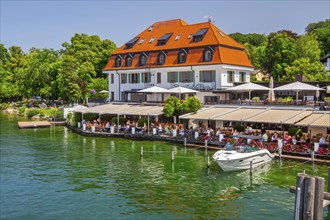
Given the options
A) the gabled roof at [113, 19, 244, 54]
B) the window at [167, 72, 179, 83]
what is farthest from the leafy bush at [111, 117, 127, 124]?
the gabled roof at [113, 19, 244, 54]

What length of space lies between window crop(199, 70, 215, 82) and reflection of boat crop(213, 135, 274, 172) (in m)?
20.2

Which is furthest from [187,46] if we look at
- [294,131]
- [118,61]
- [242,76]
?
[294,131]

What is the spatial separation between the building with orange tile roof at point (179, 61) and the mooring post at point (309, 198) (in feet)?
103

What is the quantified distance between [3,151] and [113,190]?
17181mm

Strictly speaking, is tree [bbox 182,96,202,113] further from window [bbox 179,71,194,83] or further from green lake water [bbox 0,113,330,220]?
window [bbox 179,71,194,83]

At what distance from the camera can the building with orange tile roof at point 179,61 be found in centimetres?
4747

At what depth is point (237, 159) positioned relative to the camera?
26078 mm

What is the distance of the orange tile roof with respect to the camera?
48.2m

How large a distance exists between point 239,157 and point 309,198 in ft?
38.2

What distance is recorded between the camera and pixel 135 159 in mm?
31125

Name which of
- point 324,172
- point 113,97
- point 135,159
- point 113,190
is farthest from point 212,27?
point 113,190

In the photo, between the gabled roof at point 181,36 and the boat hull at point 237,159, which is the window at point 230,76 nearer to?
the gabled roof at point 181,36

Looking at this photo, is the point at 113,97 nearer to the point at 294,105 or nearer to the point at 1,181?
the point at 294,105

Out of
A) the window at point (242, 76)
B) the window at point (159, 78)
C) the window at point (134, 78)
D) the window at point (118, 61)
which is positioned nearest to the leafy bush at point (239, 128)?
the window at point (242, 76)
